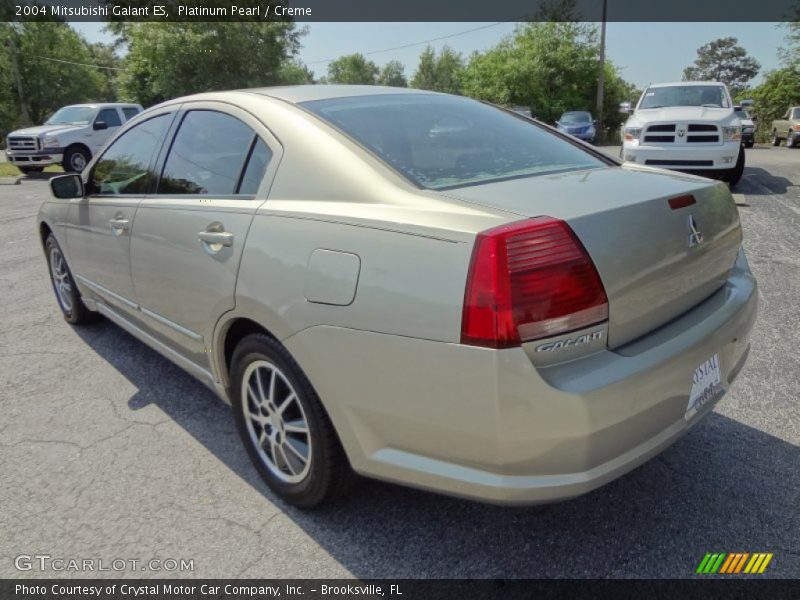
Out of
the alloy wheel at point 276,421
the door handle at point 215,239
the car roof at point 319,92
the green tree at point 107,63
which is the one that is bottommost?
the alloy wheel at point 276,421

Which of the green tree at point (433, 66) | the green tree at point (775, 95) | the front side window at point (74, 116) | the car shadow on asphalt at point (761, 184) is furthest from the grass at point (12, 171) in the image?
the green tree at point (433, 66)

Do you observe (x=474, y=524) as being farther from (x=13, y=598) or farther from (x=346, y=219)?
(x=13, y=598)

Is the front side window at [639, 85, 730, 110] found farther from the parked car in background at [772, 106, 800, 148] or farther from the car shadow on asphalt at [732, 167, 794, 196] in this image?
the parked car in background at [772, 106, 800, 148]

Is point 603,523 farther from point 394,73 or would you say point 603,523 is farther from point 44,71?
point 394,73

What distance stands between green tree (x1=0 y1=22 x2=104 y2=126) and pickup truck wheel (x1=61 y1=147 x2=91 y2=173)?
3048 centimetres

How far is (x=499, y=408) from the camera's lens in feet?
5.24

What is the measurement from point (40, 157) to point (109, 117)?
2.15m

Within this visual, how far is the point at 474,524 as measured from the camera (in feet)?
7.32

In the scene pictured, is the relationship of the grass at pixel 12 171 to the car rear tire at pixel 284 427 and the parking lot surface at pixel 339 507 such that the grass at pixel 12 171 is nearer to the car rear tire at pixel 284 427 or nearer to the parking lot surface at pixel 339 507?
the parking lot surface at pixel 339 507

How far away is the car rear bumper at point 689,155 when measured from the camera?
353 inches

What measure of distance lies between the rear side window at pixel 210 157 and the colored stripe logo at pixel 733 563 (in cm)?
213

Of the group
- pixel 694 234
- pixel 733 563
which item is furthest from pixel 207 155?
pixel 733 563

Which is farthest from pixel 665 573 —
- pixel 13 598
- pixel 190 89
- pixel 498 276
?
pixel 190 89

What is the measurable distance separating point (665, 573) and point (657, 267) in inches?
39.9
